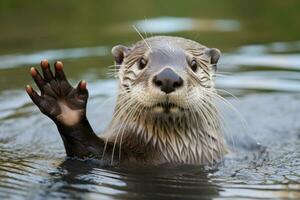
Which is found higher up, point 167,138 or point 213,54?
point 213,54

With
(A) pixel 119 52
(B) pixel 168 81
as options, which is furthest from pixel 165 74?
(A) pixel 119 52

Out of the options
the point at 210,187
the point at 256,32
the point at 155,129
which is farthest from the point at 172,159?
the point at 256,32

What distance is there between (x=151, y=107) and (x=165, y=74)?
10.6 inches

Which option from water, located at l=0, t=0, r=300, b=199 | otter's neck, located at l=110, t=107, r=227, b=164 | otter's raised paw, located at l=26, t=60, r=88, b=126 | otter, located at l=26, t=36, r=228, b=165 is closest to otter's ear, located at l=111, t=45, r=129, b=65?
otter, located at l=26, t=36, r=228, b=165

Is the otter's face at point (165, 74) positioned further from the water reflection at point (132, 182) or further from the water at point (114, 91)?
the water reflection at point (132, 182)

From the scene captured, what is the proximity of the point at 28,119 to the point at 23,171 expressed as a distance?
1831 mm

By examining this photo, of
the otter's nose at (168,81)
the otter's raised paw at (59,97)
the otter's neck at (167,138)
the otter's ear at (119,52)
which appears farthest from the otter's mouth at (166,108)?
the otter's ear at (119,52)

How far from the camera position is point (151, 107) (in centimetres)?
405

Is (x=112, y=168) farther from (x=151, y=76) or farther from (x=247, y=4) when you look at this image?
(x=247, y=4)

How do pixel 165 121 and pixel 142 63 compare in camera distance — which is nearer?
pixel 142 63

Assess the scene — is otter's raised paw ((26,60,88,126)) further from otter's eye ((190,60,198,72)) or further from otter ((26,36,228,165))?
otter's eye ((190,60,198,72))

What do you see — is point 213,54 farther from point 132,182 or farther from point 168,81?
point 132,182

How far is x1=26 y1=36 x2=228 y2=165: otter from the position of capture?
13.0 feet

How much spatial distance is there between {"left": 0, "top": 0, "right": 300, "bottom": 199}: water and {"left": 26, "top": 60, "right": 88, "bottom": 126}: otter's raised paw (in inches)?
14.2
